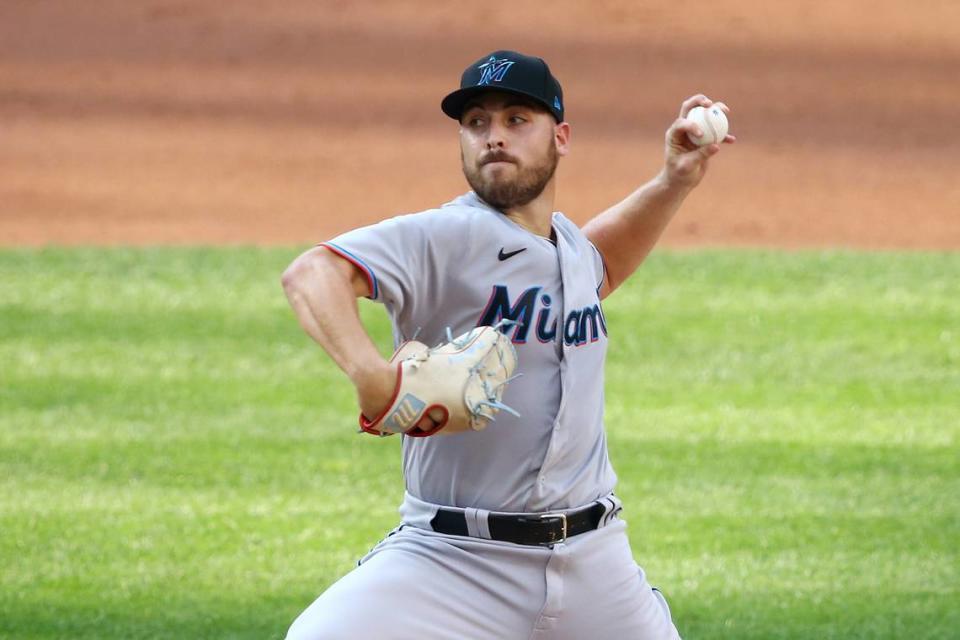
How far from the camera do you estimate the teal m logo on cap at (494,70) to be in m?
3.64

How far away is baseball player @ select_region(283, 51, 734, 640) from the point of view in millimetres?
3404

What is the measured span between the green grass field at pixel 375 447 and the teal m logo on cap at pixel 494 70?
241cm

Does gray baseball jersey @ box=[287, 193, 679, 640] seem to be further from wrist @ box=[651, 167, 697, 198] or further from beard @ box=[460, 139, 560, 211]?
wrist @ box=[651, 167, 697, 198]

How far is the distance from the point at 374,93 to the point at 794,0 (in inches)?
234

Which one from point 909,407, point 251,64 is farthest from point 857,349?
point 251,64

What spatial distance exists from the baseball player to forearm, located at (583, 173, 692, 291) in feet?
1.07

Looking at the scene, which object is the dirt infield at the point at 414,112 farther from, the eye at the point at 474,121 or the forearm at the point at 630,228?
the eye at the point at 474,121

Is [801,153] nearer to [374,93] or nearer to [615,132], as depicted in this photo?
[615,132]

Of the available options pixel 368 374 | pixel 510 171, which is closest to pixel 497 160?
pixel 510 171

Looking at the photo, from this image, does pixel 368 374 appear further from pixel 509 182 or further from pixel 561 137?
pixel 561 137

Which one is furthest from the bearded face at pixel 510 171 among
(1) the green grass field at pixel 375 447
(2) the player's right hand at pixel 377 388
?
(1) the green grass field at pixel 375 447

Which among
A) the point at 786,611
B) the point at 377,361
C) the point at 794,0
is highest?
the point at 794,0

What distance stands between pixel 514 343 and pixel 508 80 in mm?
599

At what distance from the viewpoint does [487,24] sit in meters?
19.6
